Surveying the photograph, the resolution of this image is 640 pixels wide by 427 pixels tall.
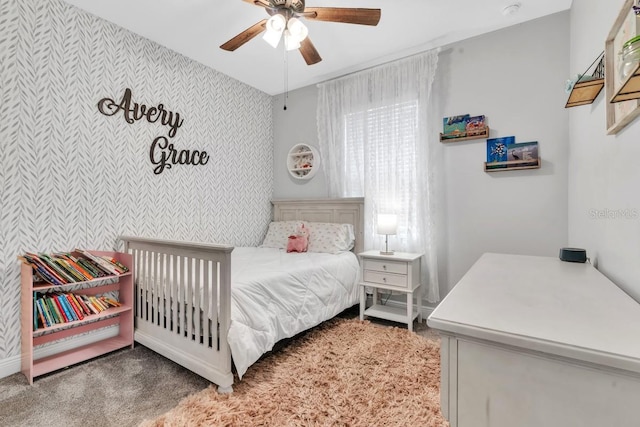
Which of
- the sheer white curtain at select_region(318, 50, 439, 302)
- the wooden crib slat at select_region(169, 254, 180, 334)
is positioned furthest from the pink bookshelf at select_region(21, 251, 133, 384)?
the sheer white curtain at select_region(318, 50, 439, 302)

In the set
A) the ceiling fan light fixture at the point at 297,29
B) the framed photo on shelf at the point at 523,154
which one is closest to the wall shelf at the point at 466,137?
the framed photo on shelf at the point at 523,154

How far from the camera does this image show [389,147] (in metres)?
3.00

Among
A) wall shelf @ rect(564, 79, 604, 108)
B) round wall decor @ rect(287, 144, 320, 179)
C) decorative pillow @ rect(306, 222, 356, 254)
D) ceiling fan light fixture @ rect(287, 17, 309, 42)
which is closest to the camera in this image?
wall shelf @ rect(564, 79, 604, 108)

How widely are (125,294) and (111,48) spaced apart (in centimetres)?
196

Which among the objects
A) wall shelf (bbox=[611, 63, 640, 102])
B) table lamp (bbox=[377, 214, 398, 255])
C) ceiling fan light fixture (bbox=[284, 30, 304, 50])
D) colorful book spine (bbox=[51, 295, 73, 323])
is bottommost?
colorful book spine (bbox=[51, 295, 73, 323])

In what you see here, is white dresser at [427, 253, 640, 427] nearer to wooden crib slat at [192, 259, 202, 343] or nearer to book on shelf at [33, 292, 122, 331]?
wooden crib slat at [192, 259, 202, 343]

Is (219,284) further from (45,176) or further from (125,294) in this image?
(45,176)

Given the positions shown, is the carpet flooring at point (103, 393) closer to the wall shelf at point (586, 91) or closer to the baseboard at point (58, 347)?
the baseboard at point (58, 347)

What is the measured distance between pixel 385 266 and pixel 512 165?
131cm

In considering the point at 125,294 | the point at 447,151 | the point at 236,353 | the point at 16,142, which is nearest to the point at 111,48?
the point at 16,142

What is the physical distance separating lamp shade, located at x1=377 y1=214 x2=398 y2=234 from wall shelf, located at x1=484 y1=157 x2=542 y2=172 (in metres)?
0.86

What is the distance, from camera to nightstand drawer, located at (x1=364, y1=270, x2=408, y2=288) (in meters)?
2.59

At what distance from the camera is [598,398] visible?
1.89 feet

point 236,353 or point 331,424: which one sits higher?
point 236,353
